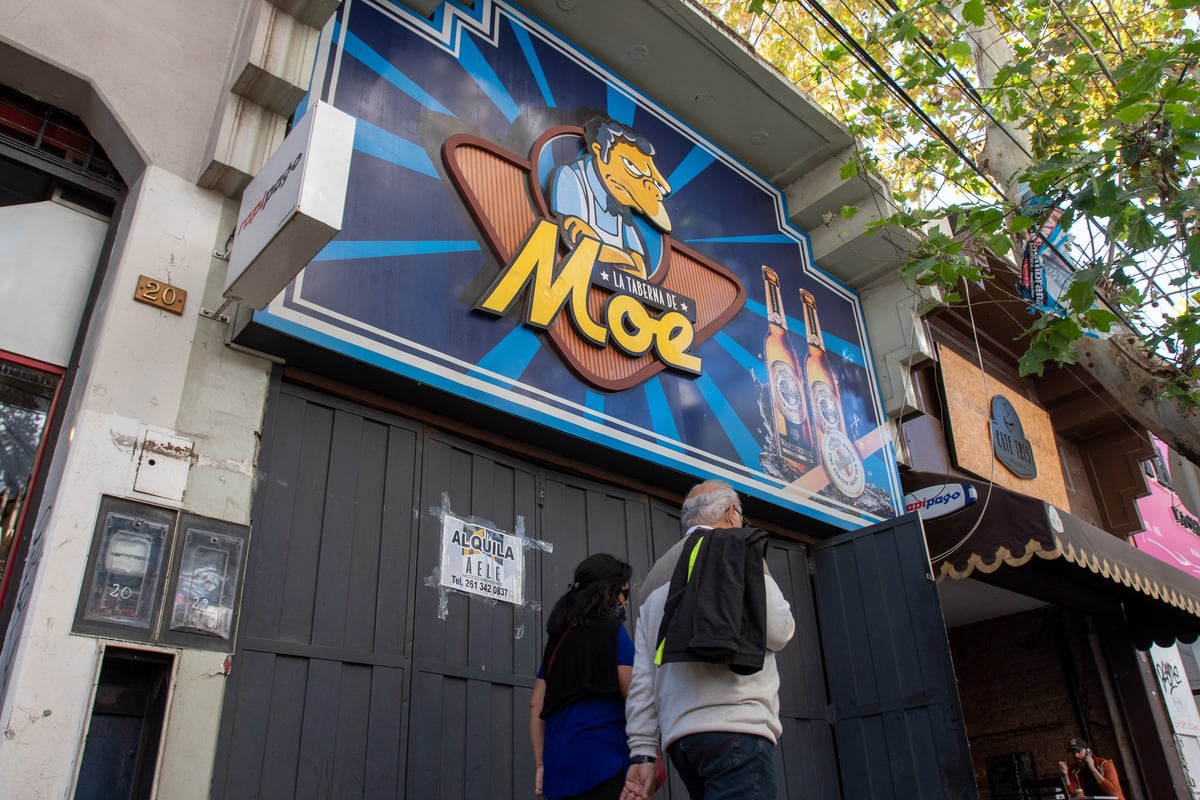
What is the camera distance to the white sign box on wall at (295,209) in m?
3.97

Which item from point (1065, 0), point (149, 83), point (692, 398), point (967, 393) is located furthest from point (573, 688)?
point (967, 393)

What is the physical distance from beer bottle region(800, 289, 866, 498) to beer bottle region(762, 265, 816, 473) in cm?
15

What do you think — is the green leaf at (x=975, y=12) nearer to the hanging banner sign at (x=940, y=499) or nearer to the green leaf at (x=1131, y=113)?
the green leaf at (x=1131, y=113)

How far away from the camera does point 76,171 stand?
4871mm

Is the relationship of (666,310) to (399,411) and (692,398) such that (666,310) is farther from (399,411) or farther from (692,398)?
(399,411)

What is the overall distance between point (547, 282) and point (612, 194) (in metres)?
1.30

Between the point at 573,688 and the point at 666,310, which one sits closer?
the point at 573,688

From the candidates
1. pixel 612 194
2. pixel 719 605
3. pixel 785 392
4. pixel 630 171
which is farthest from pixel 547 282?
pixel 719 605

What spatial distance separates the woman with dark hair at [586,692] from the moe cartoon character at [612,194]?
3.16 metres

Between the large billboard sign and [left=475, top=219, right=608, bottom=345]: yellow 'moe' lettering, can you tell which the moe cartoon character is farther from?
[left=475, top=219, right=608, bottom=345]: yellow 'moe' lettering

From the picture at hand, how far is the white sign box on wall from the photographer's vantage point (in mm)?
3971

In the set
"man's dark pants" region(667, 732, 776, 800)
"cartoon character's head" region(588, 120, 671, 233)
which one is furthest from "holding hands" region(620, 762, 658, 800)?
"cartoon character's head" region(588, 120, 671, 233)

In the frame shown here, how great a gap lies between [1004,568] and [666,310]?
502 cm

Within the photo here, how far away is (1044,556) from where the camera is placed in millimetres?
7293
